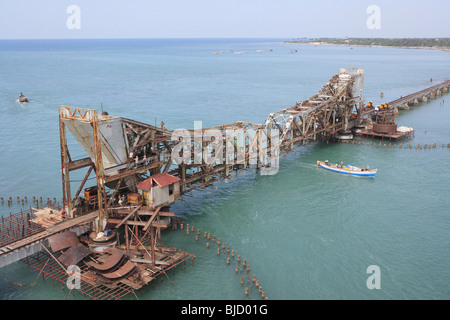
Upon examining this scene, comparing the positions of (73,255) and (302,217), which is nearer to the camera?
(73,255)

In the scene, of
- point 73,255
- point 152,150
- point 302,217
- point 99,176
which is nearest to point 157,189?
point 152,150

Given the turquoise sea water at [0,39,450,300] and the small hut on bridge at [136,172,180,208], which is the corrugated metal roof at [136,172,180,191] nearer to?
the small hut on bridge at [136,172,180,208]

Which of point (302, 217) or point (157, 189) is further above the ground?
point (157, 189)

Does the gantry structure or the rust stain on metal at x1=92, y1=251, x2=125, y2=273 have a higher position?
the gantry structure

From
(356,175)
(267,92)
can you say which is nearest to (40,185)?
(356,175)

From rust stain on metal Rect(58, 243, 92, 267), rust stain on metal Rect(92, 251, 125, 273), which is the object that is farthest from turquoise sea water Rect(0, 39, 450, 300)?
rust stain on metal Rect(92, 251, 125, 273)

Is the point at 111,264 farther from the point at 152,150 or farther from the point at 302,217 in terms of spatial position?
the point at 302,217

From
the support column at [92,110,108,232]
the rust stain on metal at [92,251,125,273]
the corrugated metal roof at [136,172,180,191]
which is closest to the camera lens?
the rust stain on metal at [92,251,125,273]

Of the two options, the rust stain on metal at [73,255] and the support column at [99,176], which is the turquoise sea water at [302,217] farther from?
the support column at [99,176]

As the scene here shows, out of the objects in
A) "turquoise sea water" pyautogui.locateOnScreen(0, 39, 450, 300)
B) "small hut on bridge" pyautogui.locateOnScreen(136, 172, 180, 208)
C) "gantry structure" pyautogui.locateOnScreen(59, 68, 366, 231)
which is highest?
"gantry structure" pyautogui.locateOnScreen(59, 68, 366, 231)

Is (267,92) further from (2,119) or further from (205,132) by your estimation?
(205,132)
